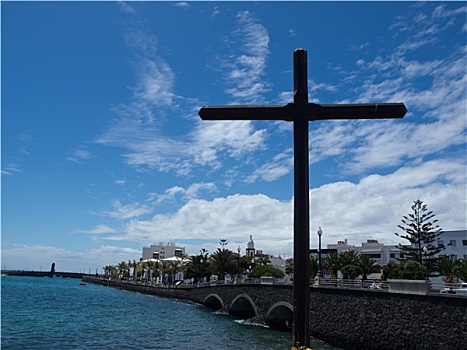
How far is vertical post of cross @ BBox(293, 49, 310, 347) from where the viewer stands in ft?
18.4

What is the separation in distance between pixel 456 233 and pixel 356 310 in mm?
44012

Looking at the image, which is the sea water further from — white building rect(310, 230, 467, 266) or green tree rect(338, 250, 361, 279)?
white building rect(310, 230, 467, 266)

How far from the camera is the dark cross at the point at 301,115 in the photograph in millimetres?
5820

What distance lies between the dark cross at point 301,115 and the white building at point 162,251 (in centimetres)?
14510

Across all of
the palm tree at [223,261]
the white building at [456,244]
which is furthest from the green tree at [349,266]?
the palm tree at [223,261]

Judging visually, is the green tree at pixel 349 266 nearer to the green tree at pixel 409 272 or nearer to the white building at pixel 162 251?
the green tree at pixel 409 272

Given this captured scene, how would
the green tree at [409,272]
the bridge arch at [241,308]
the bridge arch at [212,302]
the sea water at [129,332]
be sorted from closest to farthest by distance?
1. the sea water at [129,332]
2. the green tree at [409,272]
3. the bridge arch at [241,308]
4. the bridge arch at [212,302]

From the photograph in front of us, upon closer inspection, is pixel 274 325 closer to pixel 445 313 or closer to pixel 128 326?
pixel 128 326

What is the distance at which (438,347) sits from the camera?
20.8m

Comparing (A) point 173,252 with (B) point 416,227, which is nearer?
(B) point 416,227

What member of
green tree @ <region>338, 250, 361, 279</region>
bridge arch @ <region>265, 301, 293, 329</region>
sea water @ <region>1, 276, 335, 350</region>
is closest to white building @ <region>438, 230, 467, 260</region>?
green tree @ <region>338, 250, 361, 279</region>

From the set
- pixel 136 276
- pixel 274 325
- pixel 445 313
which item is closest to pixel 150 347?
pixel 274 325

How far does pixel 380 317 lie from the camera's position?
82.1 feet

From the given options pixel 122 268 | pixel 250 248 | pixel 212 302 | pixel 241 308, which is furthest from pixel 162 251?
pixel 241 308
